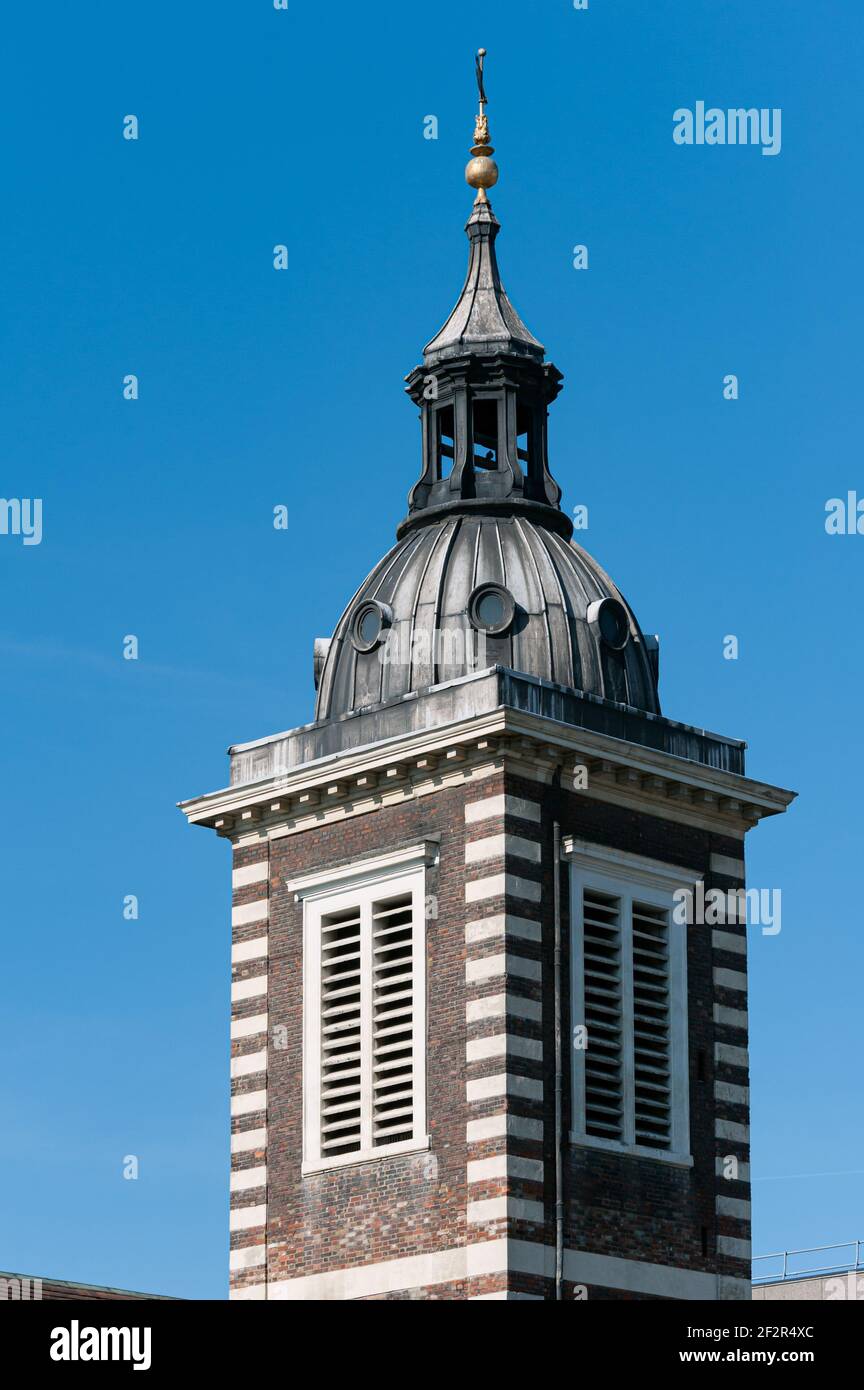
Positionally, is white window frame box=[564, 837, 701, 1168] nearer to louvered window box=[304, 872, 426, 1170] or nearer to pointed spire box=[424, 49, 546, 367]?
louvered window box=[304, 872, 426, 1170]

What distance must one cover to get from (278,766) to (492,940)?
6.96 m

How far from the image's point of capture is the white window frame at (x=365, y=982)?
51594mm

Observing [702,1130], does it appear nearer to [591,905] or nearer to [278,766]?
[591,905]

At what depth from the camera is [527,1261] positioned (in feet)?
161

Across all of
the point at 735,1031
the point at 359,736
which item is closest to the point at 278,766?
the point at 359,736

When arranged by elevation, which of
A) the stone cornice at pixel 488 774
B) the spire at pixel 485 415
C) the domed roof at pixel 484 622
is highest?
the spire at pixel 485 415

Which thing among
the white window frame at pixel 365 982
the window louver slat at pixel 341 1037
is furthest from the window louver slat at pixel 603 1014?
the window louver slat at pixel 341 1037

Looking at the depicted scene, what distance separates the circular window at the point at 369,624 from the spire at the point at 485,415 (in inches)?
102

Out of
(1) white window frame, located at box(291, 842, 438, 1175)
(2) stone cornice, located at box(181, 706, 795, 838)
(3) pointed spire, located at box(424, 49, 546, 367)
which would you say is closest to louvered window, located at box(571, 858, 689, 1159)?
(2) stone cornice, located at box(181, 706, 795, 838)

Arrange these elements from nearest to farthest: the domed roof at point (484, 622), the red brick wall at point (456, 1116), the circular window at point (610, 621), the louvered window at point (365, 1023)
→ the red brick wall at point (456, 1116), the louvered window at point (365, 1023), the domed roof at point (484, 622), the circular window at point (610, 621)

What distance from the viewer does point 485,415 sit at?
191ft

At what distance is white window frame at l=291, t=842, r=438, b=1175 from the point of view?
5159 cm

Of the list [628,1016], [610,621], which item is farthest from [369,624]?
[628,1016]

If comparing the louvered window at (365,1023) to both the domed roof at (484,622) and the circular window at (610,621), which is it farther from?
the circular window at (610,621)
